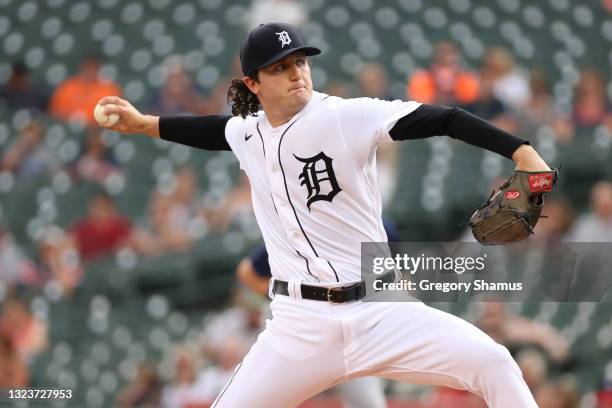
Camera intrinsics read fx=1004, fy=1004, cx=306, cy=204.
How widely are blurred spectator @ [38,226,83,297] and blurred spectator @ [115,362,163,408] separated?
36.4 inches

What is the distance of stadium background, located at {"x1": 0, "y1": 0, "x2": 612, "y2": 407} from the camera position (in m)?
6.11

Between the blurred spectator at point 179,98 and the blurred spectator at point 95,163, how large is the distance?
1.72 ft

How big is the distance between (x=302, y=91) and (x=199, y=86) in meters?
4.88

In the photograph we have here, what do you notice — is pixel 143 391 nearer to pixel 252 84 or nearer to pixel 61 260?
pixel 61 260

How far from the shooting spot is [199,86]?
789 cm

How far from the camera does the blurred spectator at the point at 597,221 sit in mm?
6043

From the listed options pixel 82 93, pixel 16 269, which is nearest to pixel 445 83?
pixel 82 93

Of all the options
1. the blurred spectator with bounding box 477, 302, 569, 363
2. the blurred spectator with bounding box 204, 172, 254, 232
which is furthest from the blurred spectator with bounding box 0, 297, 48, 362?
the blurred spectator with bounding box 477, 302, 569, 363

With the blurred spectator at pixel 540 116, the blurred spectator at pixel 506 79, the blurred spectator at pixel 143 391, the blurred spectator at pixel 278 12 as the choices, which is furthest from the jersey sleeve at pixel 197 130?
the blurred spectator at pixel 278 12

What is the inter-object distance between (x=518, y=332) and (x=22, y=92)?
15.3ft

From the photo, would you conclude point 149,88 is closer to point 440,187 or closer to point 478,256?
point 440,187

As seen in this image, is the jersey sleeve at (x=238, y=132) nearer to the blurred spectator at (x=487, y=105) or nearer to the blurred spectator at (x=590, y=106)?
the blurred spectator at (x=487, y=105)

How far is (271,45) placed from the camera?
3096 mm

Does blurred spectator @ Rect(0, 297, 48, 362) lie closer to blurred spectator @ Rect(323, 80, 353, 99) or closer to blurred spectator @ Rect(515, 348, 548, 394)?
blurred spectator @ Rect(323, 80, 353, 99)
